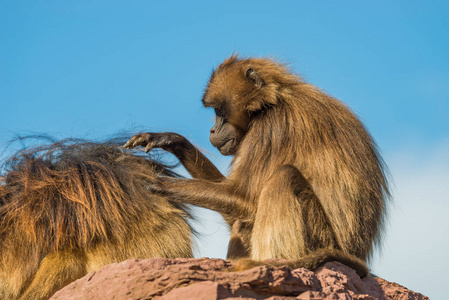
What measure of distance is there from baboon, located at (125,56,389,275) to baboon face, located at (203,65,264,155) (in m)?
0.01

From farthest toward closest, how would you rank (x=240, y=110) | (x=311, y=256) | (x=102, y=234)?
(x=240, y=110)
(x=102, y=234)
(x=311, y=256)

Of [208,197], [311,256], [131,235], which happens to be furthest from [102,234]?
[311,256]

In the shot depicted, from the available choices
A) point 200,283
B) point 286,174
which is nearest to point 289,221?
point 286,174

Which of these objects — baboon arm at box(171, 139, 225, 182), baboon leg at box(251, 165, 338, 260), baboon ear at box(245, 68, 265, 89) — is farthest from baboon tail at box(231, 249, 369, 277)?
baboon ear at box(245, 68, 265, 89)

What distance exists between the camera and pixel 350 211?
495 centimetres

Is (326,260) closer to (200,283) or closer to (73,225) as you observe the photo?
(200,283)

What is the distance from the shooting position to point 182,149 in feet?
Answer: 19.0

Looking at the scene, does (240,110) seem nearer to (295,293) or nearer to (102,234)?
(102,234)

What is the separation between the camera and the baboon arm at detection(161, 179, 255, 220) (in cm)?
526

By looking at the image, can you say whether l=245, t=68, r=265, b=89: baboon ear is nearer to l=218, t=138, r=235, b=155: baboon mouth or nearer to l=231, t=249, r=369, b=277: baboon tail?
l=218, t=138, r=235, b=155: baboon mouth

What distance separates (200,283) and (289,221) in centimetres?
160

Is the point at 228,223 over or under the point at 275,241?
over

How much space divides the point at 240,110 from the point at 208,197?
3.84 ft

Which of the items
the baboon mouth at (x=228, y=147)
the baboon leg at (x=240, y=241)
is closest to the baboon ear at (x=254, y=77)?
the baboon mouth at (x=228, y=147)
